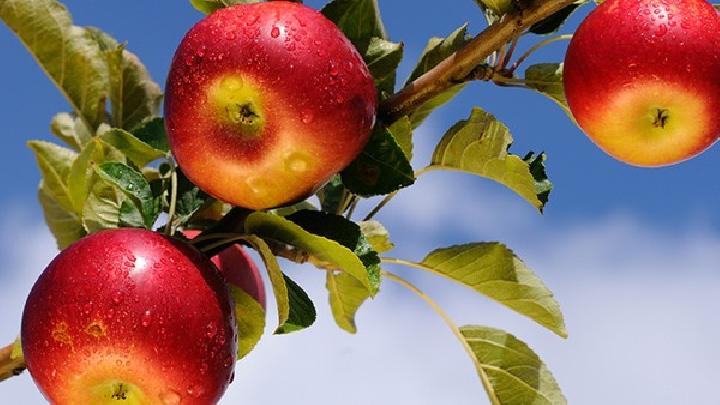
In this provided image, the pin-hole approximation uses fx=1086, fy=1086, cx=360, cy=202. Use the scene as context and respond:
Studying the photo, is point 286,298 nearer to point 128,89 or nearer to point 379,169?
point 379,169

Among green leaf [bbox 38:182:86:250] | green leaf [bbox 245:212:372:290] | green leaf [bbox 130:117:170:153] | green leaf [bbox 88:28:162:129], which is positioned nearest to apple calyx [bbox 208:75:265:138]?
green leaf [bbox 245:212:372:290]

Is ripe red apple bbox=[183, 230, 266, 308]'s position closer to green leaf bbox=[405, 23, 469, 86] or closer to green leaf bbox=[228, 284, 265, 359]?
green leaf bbox=[228, 284, 265, 359]

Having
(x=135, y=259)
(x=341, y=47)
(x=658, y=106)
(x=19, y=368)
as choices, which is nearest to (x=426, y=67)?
(x=341, y=47)

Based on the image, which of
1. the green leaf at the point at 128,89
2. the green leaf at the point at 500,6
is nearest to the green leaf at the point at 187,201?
the green leaf at the point at 128,89

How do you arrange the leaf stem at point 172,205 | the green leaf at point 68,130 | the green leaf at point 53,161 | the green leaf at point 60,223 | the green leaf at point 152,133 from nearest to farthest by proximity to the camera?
the leaf stem at point 172,205 → the green leaf at point 152,133 → the green leaf at point 53,161 → the green leaf at point 68,130 → the green leaf at point 60,223

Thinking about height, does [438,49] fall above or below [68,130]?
above

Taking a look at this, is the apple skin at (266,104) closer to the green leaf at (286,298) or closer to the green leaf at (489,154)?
the green leaf at (286,298)

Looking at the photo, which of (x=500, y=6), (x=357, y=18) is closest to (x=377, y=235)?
(x=357, y=18)
